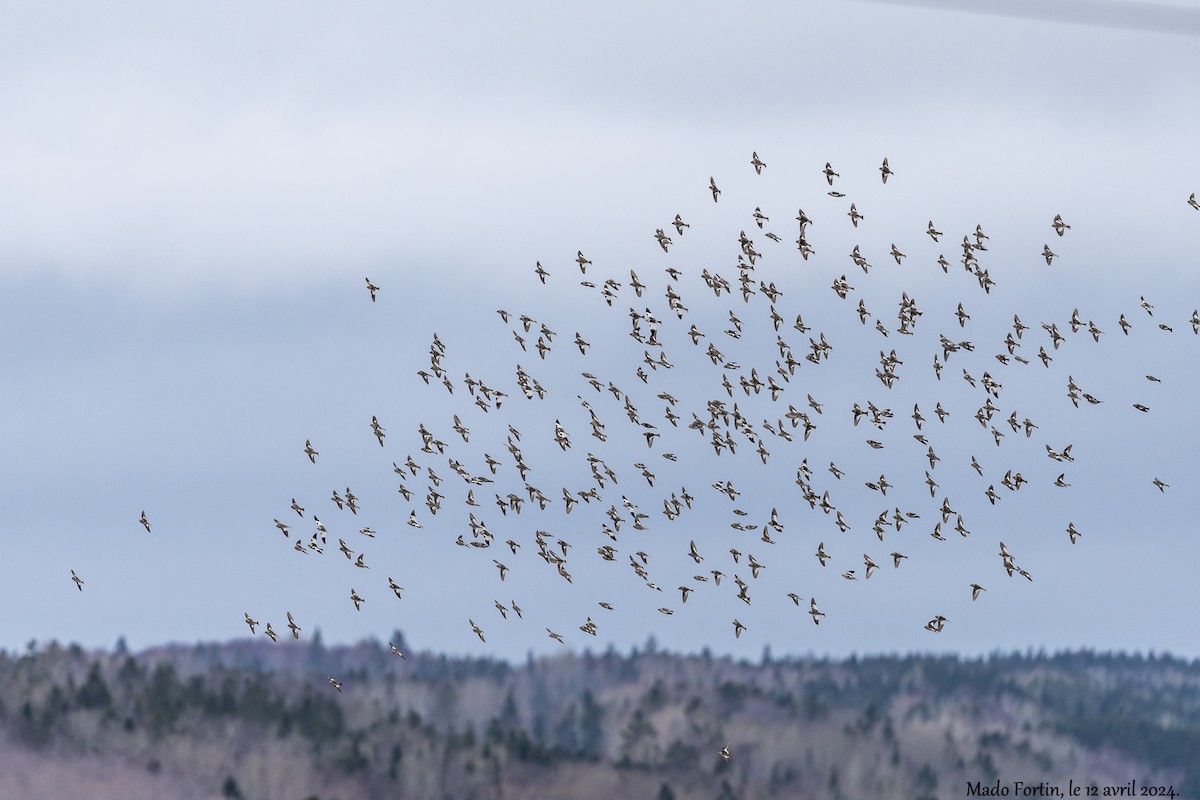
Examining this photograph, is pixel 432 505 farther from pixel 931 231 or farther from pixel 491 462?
pixel 931 231

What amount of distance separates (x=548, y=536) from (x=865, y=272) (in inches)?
871

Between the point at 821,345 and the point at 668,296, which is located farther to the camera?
the point at 821,345

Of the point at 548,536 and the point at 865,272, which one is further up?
the point at 865,272

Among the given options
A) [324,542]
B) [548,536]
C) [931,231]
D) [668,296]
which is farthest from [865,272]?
[324,542]

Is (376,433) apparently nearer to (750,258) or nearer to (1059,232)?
(750,258)

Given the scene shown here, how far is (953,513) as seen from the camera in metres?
124

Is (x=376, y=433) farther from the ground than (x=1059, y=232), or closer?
closer

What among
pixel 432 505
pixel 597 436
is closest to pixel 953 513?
pixel 597 436

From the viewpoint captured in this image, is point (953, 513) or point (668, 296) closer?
point (668, 296)

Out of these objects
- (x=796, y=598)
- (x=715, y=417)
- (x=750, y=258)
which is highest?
(x=750, y=258)

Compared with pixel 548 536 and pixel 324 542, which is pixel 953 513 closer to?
pixel 548 536

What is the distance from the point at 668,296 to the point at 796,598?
17729 mm

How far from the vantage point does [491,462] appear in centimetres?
12625

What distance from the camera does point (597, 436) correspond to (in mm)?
120375
